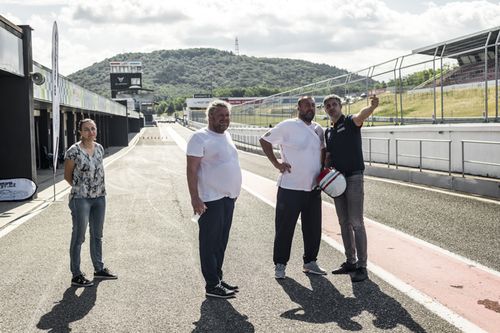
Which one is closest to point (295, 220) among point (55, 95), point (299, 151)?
point (299, 151)

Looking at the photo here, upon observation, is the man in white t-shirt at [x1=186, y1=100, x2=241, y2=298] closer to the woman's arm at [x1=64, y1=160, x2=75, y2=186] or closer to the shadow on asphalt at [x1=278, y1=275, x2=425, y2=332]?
the shadow on asphalt at [x1=278, y1=275, x2=425, y2=332]

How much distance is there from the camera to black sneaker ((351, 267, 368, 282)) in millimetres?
5879

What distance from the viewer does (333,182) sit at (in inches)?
232

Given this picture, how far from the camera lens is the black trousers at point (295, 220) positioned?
20.0 feet

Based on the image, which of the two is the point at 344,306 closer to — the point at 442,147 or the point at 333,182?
the point at 333,182

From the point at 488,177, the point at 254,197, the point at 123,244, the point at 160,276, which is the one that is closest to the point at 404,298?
the point at 160,276

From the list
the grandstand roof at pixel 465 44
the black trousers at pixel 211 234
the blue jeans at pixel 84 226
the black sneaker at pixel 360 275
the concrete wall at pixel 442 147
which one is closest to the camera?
the black trousers at pixel 211 234

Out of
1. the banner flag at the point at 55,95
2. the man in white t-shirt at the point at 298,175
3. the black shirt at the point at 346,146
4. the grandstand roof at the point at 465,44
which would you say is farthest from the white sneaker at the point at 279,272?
the grandstand roof at the point at 465,44

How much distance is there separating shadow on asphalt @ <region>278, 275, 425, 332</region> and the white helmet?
0.94 metres

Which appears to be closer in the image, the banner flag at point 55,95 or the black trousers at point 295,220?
the black trousers at point 295,220

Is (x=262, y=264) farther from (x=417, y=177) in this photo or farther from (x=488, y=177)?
(x=417, y=177)

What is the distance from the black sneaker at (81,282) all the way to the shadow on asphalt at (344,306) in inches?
78.2

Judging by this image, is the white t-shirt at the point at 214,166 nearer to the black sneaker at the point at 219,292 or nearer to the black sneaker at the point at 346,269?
the black sneaker at the point at 219,292

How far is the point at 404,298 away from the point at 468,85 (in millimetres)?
12509
